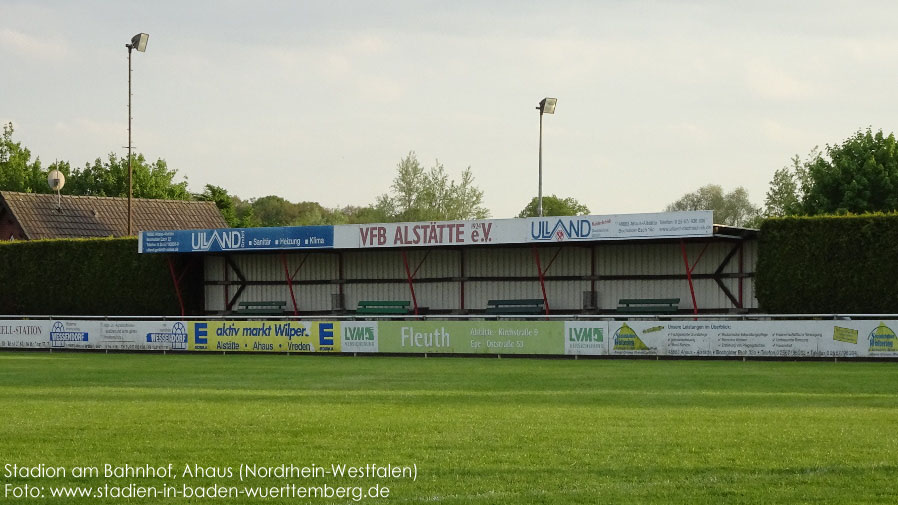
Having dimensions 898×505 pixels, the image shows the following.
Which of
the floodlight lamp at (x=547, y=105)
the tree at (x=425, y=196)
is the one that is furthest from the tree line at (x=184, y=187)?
the floodlight lamp at (x=547, y=105)

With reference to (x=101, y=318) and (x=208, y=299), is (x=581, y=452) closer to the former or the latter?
(x=101, y=318)

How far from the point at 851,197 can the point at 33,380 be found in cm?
4589

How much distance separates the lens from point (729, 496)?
350 inches

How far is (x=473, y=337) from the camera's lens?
30031mm

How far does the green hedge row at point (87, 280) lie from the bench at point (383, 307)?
774 centimetres

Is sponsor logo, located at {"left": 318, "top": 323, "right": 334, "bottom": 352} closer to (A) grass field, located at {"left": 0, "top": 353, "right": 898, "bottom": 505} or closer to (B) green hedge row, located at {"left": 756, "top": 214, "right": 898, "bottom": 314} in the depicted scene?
(A) grass field, located at {"left": 0, "top": 353, "right": 898, "bottom": 505}

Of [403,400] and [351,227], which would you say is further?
[351,227]

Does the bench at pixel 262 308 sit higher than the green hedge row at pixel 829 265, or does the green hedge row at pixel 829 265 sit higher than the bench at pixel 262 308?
the green hedge row at pixel 829 265

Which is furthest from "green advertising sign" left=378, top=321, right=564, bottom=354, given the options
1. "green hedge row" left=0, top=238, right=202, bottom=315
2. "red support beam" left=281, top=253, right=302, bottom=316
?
"green hedge row" left=0, top=238, right=202, bottom=315

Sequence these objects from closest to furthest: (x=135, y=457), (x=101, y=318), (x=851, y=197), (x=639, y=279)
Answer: (x=135, y=457) → (x=101, y=318) → (x=639, y=279) → (x=851, y=197)

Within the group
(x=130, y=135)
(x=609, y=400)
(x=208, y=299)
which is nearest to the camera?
(x=609, y=400)

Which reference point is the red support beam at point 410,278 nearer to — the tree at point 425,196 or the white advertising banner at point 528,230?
the white advertising banner at point 528,230

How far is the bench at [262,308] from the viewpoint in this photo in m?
42.6

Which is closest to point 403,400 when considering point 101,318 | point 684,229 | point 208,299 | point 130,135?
point 684,229
